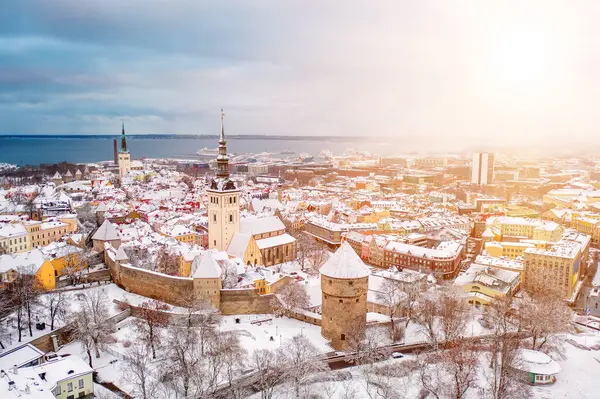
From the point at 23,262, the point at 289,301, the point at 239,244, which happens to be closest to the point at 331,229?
the point at 239,244

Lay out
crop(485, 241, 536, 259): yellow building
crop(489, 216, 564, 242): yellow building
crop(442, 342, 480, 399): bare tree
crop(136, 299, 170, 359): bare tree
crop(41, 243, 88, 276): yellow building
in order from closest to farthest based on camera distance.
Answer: crop(442, 342, 480, 399): bare tree < crop(136, 299, 170, 359): bare tree < crop(41, 243, 88, 276): yellow building < crop(485, 241, 536, 259): yellow building < crop(489, 216, 564, 242): yellow building

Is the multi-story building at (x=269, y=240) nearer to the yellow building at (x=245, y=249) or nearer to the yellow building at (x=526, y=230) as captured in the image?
the yellow building at (x=245, y=249)

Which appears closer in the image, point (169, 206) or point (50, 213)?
point (50, 213)

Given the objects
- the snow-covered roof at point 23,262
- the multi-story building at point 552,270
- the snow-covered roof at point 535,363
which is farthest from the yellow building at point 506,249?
the snow-covered roof at point 23,262

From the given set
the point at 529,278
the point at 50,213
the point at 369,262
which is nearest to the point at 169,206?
the point at 50,213

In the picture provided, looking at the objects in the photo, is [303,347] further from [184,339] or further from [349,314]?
[184,339]

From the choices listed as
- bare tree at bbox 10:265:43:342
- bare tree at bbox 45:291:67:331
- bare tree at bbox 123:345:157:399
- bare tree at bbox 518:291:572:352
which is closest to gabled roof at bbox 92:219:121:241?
bare tree at bbox 10:265:43:342

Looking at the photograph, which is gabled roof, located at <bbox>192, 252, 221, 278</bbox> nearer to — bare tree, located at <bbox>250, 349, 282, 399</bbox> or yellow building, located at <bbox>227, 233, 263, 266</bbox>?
bare tree, located at <bbox>250, 349, 282, 399</bbox>
